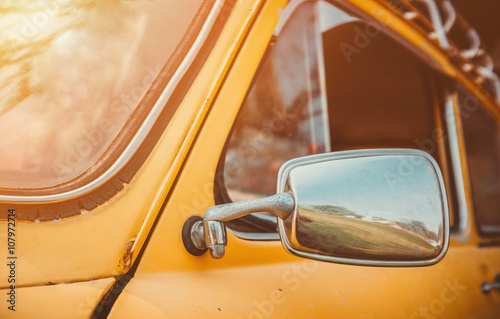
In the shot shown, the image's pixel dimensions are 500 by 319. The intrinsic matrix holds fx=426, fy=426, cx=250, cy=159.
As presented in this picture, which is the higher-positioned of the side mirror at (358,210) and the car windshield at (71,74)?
the car windshield at (71,74)

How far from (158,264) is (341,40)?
1.49 m

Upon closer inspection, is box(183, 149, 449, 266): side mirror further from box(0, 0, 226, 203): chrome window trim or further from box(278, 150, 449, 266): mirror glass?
box(0, 0, 226, 203): chrome window trim

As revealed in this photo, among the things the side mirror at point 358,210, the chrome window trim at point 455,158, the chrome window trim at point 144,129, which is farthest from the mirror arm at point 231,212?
the chrome window trim at point 455,158

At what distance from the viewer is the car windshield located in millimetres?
827

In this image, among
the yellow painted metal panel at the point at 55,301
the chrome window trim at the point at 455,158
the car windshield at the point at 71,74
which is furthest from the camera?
the chrome window trim at the point at 455,158

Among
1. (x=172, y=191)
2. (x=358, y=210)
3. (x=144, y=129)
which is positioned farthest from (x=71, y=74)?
(x=358, y=210)

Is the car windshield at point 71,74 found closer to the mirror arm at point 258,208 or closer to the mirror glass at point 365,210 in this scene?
the mirror arm at point 258,208

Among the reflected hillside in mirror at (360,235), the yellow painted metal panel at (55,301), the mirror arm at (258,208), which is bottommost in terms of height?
the yellow painted metal panel at (55,301)

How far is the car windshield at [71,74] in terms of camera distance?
827mm

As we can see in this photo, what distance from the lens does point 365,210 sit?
75cm

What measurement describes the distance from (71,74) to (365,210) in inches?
25.5

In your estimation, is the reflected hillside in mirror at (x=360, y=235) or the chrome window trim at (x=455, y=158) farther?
the chrome window trim at (x=455, y=158)

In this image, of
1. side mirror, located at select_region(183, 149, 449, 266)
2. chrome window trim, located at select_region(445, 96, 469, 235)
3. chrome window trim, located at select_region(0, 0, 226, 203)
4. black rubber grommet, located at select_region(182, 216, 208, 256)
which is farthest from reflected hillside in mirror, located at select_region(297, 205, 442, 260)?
chrome window trim, located at select_region(445, 96, 469, 235)

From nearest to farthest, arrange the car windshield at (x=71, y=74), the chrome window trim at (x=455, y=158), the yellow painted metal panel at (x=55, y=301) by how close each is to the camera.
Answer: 1. the yellow painted metal panel at (x=55, y=301)
2. the car windshield at (x=71, y=74)
3. the chrome window trim at (x=455, y=158)
